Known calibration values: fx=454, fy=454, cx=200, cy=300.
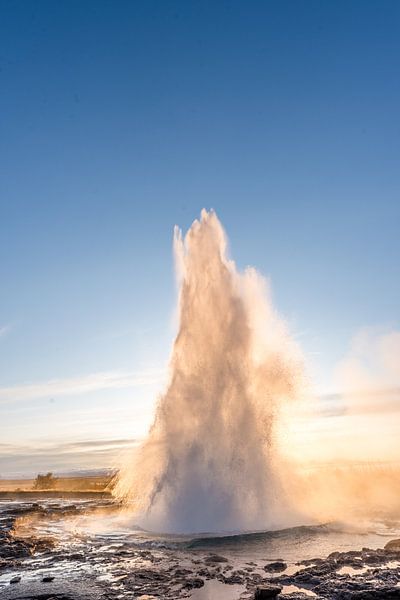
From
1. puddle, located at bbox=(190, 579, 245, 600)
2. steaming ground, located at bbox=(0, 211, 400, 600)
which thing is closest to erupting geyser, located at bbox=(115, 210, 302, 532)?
steaming ground, located at bbox=(0, 211, 400, 600)

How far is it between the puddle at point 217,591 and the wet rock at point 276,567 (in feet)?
7.21

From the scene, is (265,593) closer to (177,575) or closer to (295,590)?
(295,590)

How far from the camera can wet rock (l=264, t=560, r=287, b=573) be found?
14055mm

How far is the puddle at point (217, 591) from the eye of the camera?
1126 centimetres

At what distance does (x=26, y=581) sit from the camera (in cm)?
1345

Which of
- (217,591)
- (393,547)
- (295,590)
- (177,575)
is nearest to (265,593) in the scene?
(295,590)

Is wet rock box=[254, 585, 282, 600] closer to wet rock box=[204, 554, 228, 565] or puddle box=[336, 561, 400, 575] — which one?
puddle box=[336, 561, 400, 575]

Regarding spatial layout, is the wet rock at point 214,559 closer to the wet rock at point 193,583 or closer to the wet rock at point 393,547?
the wet rock at point 193,583

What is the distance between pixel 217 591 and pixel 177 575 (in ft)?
7.10

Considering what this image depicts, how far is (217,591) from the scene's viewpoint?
11.8 meters

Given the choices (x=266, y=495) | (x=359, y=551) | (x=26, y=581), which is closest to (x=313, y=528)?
(x=266, y=495)

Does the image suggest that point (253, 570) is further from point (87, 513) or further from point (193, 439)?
point (87, 513)

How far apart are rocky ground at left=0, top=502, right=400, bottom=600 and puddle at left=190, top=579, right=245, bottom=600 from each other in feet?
0.08

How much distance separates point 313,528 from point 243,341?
1067cm
